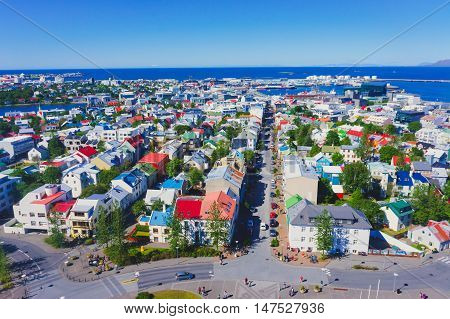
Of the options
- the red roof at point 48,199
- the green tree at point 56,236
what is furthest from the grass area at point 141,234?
the red roof at point 48,199

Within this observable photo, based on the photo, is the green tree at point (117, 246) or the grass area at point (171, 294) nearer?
the grass area at point (171, 294)

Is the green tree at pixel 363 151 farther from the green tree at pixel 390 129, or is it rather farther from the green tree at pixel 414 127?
the green tree at pixel 414 127

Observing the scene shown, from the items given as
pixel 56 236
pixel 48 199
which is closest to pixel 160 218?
pixel 56 236

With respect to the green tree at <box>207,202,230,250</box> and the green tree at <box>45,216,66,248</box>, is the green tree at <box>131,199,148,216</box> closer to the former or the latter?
the green tree at <box>45,216,66,248</box>

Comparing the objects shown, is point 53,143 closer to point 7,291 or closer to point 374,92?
point 7,291

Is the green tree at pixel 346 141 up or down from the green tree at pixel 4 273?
up

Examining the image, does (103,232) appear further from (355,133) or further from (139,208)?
(355,133)
